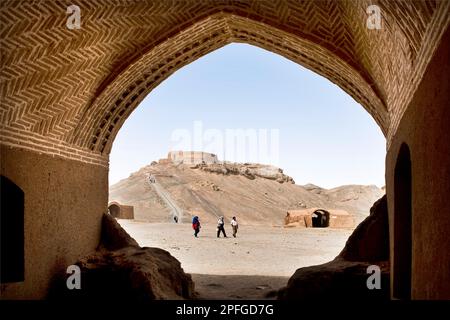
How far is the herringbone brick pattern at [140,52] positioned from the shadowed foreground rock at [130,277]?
179cm

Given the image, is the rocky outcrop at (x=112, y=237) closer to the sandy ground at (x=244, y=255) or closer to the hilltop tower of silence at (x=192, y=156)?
the sandy ground at (x=244, y=255)

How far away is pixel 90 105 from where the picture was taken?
826 centimetres

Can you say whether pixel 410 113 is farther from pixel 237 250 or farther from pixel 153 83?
pixel 237 250

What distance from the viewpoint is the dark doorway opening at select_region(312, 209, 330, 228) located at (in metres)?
28.7

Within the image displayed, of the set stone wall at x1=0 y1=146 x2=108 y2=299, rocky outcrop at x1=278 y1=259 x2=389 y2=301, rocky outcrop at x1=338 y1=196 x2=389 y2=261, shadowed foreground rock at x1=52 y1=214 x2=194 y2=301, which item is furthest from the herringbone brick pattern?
rocky outcrop at x1=278 y1=259 x2=389 y2=301

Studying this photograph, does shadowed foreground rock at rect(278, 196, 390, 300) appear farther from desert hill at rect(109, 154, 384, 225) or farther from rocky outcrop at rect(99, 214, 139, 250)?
desert hill at rect(109, 154, 384, 225)

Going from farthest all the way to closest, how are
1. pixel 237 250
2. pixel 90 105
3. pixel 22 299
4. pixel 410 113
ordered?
pixel 237 250 → pixel 90 105 → pixel 22 299 → pixel 410 113

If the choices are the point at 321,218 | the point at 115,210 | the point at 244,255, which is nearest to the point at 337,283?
the point at 244,255

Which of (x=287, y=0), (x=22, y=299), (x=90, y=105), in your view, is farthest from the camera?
(x=90, y=105)

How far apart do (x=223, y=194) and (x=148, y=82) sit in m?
37.2

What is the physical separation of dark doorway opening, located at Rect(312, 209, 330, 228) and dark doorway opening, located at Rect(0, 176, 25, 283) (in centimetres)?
2330

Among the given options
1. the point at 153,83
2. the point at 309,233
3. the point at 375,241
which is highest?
the point at 153,83

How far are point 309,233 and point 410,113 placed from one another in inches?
764
